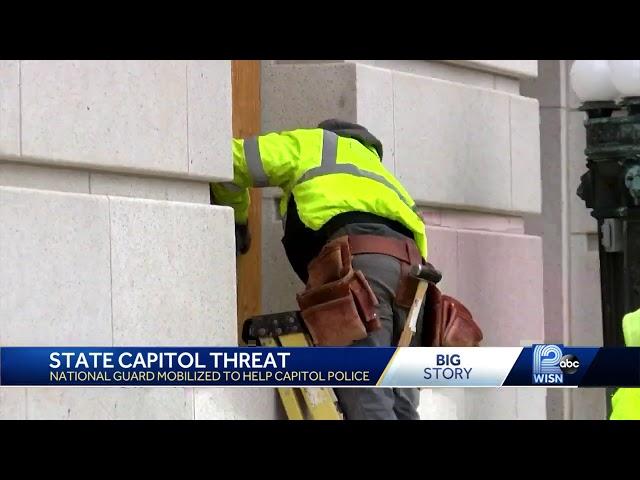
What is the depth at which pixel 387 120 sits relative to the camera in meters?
11.3

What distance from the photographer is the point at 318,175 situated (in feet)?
30.9

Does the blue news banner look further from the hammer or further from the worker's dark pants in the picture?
the hammer

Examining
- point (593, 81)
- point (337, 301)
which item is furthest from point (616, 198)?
point (337, 301)

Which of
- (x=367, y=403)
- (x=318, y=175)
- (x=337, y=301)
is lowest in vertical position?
(x=367, y=403)

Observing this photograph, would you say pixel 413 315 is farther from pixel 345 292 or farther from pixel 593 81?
pixel 593 81

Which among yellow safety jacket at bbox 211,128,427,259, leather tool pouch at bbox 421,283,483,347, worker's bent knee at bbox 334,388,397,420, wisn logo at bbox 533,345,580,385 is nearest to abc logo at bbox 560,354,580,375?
wisn logo at bbox 533,345,580,385

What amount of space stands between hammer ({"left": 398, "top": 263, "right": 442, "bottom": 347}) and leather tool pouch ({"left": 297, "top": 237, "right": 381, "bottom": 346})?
28cm

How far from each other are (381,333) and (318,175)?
78 cm

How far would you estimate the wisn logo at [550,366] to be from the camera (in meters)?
8.53

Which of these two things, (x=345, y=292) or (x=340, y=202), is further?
(x=340, y=202)

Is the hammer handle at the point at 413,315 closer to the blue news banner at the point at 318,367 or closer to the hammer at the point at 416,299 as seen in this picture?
the hammer at the point at 416,299

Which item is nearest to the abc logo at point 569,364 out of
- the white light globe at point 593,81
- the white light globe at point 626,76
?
the white light globe at point 626,76

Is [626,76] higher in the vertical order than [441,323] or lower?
higher
